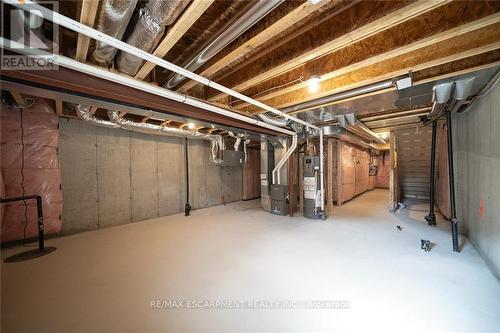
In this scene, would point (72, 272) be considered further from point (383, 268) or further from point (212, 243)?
point (383, 268)

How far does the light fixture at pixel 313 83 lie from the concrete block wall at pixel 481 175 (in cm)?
171

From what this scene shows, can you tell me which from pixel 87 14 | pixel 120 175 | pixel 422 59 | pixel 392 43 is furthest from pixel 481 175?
pixel 120 175

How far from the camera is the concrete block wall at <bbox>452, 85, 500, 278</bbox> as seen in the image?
6.31ft

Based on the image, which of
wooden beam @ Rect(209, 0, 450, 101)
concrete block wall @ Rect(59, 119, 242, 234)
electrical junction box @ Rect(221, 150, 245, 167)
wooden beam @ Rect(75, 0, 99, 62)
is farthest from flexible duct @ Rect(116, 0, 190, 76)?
electrical junction box @ Rect(221, 150, 245, 167)

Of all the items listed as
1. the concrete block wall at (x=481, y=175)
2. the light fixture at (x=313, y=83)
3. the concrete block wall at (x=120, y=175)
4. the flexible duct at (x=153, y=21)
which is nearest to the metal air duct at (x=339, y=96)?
the light fixture at (x=313, y=83)

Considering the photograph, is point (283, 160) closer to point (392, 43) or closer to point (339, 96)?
point (339, 96)

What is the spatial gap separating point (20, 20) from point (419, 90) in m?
3.42

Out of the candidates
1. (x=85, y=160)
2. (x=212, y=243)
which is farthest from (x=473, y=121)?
(x=85, y=160)

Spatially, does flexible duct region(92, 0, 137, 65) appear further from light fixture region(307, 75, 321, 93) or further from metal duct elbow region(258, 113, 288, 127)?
metal duct elbow region(258, 113, 288, 127)

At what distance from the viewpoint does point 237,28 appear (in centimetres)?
118

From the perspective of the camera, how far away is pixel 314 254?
7.84 ft

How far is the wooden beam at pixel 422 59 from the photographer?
57.4 inches

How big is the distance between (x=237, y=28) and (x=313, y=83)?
1.29 meters

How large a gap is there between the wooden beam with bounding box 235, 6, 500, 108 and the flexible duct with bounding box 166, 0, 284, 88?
109 cm
